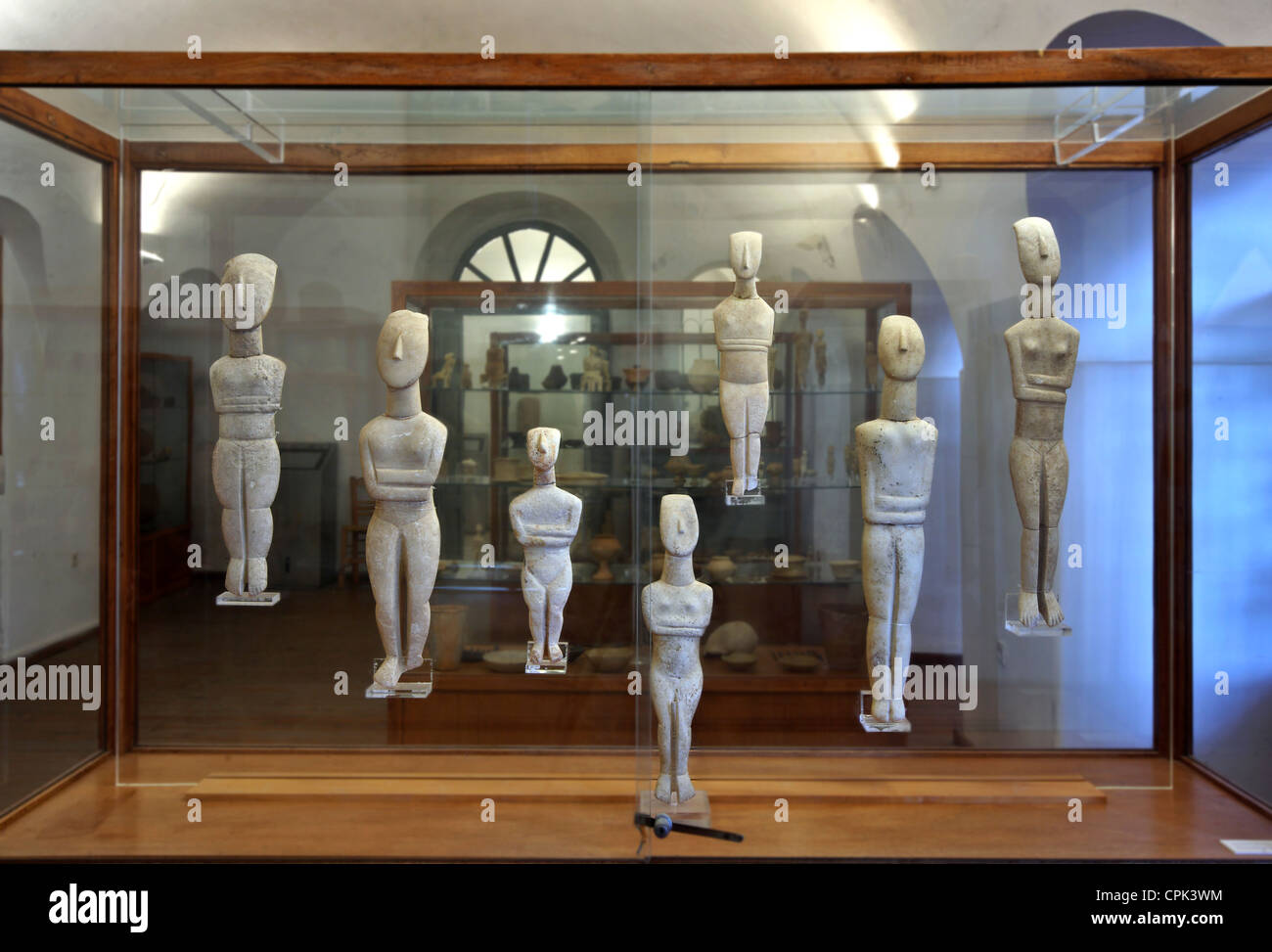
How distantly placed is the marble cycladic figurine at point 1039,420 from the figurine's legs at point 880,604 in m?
0.59

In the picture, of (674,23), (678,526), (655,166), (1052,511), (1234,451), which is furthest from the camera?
(674,23)

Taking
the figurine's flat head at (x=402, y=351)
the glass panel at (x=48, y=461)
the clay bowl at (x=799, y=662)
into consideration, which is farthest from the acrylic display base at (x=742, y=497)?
the glass panel at (x=48, y=461)

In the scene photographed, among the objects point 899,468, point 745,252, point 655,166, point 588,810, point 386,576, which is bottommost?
point 588,810

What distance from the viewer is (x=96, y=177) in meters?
4.04

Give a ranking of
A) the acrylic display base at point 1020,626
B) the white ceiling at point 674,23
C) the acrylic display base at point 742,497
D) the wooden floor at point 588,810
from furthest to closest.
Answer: the white ceiling at point 674,23 → the acrylic display base at point 742,497 → the acrylic display base at point 1020,626 → the wooden floor at point 588,810

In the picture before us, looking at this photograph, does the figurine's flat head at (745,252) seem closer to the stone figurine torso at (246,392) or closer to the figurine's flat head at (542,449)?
the figurine's flat head at (542,449)

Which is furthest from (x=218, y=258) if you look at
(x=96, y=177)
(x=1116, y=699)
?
(x=1116, y=699)

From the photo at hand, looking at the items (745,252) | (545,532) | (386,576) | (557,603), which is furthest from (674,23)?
(386,576)

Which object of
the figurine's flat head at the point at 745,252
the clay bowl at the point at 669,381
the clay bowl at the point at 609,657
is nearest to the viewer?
the figurine's flat head at the point at 745,252

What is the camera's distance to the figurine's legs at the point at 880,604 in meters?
3.67

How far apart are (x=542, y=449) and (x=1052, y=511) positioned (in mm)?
2028

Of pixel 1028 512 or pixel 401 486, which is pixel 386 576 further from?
pixel 1028 512

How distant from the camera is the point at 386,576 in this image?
3668mm
